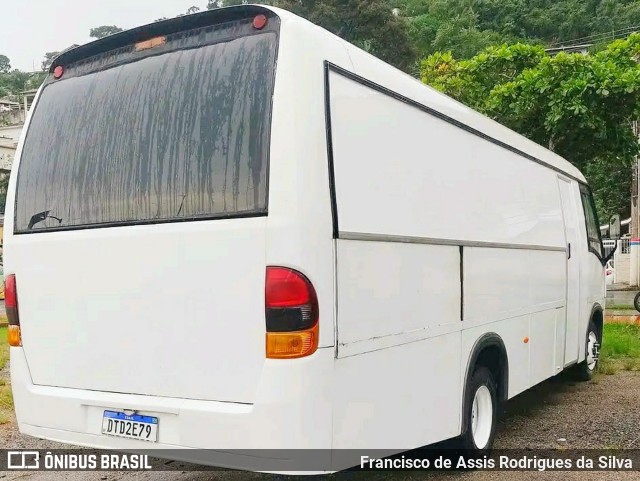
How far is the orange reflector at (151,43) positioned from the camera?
12.8ft

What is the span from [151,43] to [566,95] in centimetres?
927

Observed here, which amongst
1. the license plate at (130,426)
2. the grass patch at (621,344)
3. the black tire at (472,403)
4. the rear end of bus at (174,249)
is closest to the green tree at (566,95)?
the grass patch at (621,344)

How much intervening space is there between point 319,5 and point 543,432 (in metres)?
32.8

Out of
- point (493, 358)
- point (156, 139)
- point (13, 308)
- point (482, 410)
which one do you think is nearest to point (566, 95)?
point (493, 358)

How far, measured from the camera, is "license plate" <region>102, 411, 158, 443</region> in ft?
11.6

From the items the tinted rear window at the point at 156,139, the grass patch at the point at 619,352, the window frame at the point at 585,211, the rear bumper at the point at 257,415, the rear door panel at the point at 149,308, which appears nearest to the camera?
the rear bumper at the point at 257,415

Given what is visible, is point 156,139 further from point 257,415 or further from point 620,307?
point 620,307

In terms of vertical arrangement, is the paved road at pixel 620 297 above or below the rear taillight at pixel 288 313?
below

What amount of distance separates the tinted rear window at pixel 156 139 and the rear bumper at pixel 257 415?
2.67ft

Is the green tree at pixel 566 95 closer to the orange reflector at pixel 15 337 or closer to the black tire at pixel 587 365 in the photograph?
the black tire at pixel 587 365

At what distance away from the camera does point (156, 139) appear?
12.3 feet

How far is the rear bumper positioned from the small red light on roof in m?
1.71

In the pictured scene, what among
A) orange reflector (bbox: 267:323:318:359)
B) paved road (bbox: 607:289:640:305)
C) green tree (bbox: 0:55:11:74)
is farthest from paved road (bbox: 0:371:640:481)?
green tree (bbox: 0:55:11:74)

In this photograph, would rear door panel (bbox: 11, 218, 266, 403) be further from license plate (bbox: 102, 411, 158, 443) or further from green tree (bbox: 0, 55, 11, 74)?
green tree (bbox: 0, 55, 11, 74)
